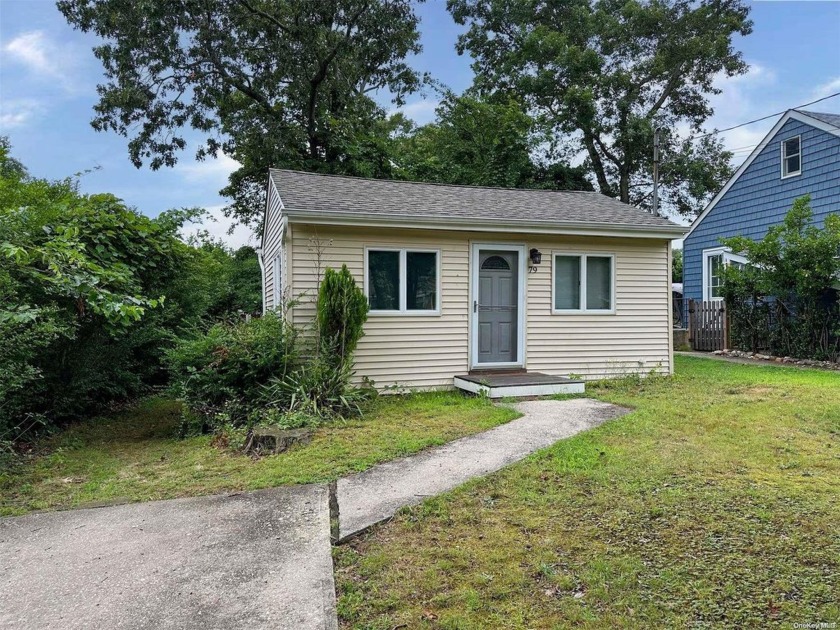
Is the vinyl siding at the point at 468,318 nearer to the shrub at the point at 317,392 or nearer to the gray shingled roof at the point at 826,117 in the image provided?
the shrub at the point at 317,392

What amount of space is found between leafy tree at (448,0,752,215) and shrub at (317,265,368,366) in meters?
18.0

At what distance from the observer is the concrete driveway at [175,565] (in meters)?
2.24

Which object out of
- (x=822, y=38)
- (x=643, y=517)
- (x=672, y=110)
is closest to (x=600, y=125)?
(x=672, y=110)

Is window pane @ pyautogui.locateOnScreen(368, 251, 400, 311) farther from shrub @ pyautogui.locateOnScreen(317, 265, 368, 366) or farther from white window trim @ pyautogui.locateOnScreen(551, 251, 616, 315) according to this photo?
white window trim @ pyautogui.locateOnScreen(551, 251, 616, 315)

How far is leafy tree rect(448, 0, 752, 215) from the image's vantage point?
21.4 metres

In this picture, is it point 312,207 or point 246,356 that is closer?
point 246,356

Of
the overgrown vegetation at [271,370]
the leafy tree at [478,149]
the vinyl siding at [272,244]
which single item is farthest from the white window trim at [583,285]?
the leafy tree at [478,149]

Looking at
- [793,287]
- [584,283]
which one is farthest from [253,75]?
[793,287]

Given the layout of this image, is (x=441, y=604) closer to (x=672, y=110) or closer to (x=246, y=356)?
(x=246, y=356)

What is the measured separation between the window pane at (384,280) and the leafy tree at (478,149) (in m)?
11.8

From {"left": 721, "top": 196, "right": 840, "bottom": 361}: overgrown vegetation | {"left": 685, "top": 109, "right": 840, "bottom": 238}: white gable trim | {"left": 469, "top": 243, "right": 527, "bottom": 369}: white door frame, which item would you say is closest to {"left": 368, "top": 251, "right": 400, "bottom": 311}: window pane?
{"left": 469, "top": 243, "right": 527, "bottom": 369}: white door frame

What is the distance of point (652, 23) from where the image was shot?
21500mm

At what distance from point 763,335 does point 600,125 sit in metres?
13.6

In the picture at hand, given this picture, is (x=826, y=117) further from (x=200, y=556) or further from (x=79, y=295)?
(x=200, y=556)
